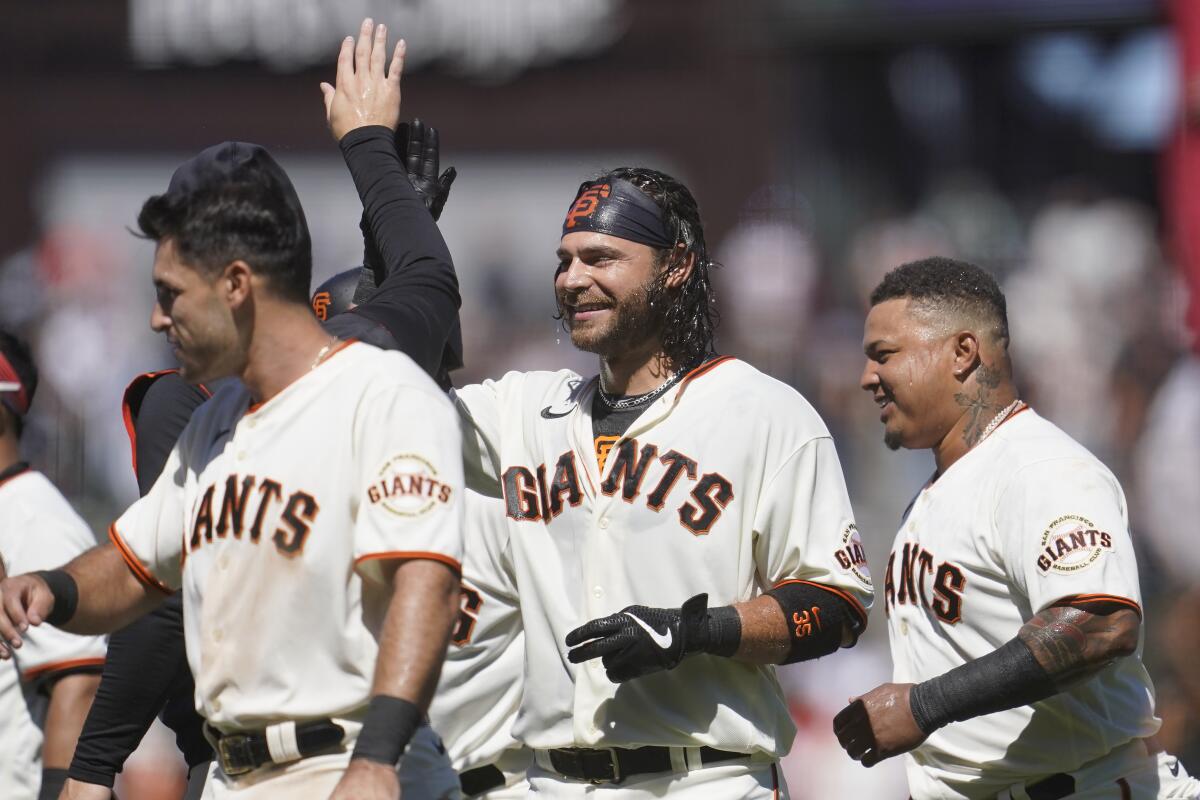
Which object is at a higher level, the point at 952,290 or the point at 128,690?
the point at 952,290

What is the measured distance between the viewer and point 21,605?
3.62 m

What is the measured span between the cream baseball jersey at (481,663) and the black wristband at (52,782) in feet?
3.81

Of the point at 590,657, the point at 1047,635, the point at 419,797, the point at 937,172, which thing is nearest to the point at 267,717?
the point at 419,797

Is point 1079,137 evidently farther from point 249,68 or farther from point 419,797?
point 419,797

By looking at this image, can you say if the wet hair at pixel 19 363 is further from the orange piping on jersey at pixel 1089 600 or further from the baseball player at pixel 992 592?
the orange piping on jersey at pixel 1089 600

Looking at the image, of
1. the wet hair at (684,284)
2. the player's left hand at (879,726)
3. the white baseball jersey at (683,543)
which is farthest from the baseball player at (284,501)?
the player's left hand at (879,726)

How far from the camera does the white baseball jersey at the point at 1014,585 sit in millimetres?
4340

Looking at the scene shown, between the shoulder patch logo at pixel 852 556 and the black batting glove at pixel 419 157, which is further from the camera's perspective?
the black batting glove at pixel 419 157

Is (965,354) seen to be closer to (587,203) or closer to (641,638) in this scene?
(587,203)

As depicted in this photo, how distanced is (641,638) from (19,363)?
107 inches

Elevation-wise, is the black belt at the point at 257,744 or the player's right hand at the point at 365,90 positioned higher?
the player's right hand at the point at 365,90

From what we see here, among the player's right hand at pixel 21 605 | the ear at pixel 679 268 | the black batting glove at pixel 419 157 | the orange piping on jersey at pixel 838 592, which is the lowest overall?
the player's right hand at pixel 21 605

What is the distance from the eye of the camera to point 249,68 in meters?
14.2

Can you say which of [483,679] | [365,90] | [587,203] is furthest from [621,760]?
[365,90]
